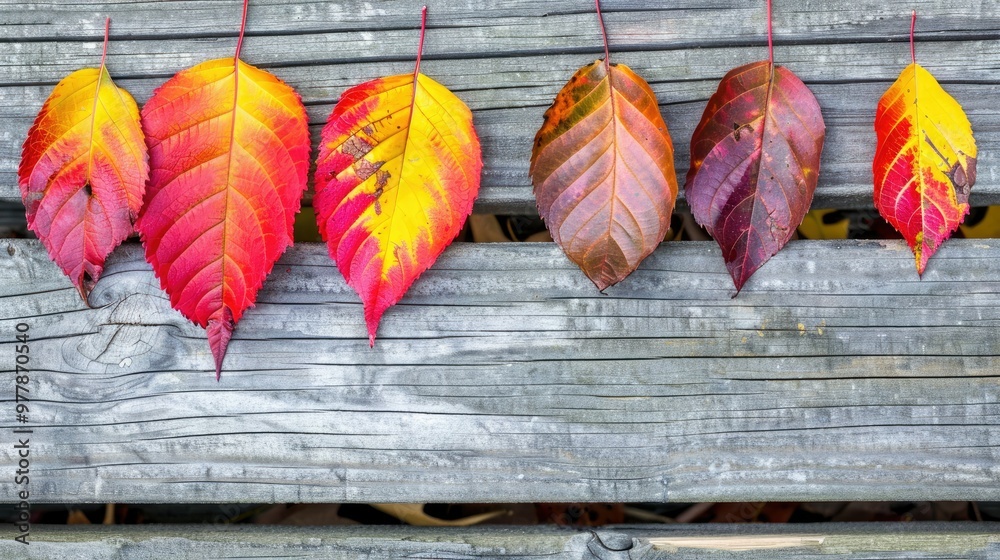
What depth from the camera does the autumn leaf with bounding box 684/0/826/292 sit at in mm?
898

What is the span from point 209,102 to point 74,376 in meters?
0.47

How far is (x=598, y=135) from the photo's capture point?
0.89 m

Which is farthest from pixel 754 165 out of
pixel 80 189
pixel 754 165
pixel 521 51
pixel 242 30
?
pixel 80 189

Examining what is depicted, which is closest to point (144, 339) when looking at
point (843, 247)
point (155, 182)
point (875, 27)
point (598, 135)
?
point (155, 182)

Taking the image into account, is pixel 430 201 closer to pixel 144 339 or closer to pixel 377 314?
pixel 377 314

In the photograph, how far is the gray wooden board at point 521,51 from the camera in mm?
997

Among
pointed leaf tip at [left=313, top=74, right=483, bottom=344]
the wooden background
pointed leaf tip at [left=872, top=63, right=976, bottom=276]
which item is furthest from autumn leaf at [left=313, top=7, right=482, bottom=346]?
pointed leaf tip at [left=872, top=63, right=976, bottom=276]

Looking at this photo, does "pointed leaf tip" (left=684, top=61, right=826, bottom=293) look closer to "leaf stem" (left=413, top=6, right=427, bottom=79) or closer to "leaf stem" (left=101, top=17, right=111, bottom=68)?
"leaf stem" (left=413, top=6, right=427, bottom=79)

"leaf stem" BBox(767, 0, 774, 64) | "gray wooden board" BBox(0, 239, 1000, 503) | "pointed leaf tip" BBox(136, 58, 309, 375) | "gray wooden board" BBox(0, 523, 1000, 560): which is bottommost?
"gray wooden board" BBox(0, 523, 1000, 560)

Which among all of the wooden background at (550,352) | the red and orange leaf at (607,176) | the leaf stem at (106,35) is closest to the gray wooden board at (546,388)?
the wooden background at (550,352)

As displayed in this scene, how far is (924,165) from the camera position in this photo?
0.90m

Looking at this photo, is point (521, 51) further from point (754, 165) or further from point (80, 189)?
point (80, 189)

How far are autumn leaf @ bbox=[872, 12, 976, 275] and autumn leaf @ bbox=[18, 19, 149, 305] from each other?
3.38 feet

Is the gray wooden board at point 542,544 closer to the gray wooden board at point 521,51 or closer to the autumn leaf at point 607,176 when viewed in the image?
the autumn leaf at point 607,176
